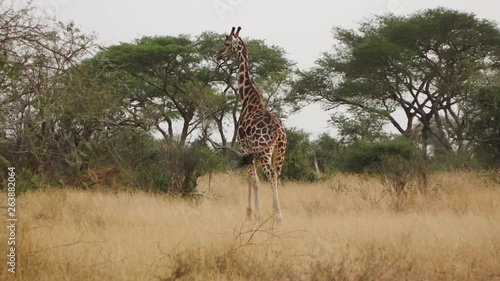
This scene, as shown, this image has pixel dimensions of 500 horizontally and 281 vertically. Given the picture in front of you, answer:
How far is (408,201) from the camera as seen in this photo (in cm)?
827

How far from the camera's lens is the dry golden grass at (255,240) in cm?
445

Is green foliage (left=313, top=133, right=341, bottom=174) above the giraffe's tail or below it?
above

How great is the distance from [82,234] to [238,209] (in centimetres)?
298

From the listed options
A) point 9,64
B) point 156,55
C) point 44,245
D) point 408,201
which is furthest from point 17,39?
point 156,55

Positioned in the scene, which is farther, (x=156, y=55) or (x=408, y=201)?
(x=156, y=55)

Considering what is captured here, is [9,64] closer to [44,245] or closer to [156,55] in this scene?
[44,245]

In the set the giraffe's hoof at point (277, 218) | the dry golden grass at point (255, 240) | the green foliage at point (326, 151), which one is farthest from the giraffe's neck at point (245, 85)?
the green foliage at point (326, 151)

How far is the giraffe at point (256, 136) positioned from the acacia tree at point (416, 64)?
33.1ft

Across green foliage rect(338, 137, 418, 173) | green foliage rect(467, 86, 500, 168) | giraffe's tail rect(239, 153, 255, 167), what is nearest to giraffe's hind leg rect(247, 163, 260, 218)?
giraffe's tail rect(239, 153, 255, 167)

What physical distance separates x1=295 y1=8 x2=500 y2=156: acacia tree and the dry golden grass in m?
10.8

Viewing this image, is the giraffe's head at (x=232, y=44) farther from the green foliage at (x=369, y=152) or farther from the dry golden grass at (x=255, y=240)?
the green foliage at (x=369, y=152)

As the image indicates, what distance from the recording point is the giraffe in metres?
7.46

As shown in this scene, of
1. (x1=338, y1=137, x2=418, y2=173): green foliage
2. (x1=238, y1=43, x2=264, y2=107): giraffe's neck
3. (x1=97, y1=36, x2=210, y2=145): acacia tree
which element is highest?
(x1=97, y1=36, x2=210, y2=145): acacia tree

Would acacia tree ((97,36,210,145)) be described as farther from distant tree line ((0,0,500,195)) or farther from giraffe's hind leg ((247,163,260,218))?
giraffe's hind leg ((247,163,260,218))
